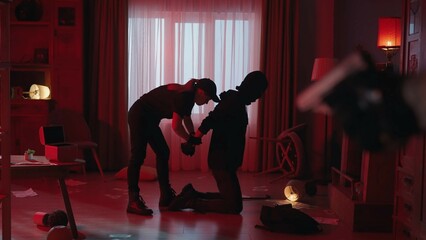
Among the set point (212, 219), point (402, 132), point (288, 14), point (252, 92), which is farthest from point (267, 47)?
point (402, 132)

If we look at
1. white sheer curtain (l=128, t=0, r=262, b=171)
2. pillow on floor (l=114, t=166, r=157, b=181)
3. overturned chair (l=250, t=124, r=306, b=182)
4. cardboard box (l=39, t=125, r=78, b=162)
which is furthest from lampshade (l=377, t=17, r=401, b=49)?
cardboard box (l=39, t=125, r=78, b=162)

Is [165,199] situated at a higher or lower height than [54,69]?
lower

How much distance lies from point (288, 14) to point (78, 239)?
4151 mm

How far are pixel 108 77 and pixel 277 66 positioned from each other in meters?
2.08

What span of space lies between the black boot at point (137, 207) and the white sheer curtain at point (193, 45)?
96.0 inches

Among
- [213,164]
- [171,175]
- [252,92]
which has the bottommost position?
[171,175]

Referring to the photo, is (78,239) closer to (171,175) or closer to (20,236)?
(20,236)

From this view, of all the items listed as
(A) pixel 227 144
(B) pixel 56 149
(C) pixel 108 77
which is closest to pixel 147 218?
(A) pixel 227 144

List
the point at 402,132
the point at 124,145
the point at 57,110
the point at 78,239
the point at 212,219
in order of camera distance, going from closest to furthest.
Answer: the point at 402,132
the point at 78,239
the point at 212,219
the point at 57,110
the point at 124,145

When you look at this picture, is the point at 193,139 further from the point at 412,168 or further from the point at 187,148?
the point at 412,168

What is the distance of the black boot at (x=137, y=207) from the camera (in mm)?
4461

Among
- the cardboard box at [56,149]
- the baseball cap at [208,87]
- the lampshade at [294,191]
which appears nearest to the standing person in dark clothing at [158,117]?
the baseball cap at [208,87]

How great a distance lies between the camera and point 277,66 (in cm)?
684

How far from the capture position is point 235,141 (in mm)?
4582
